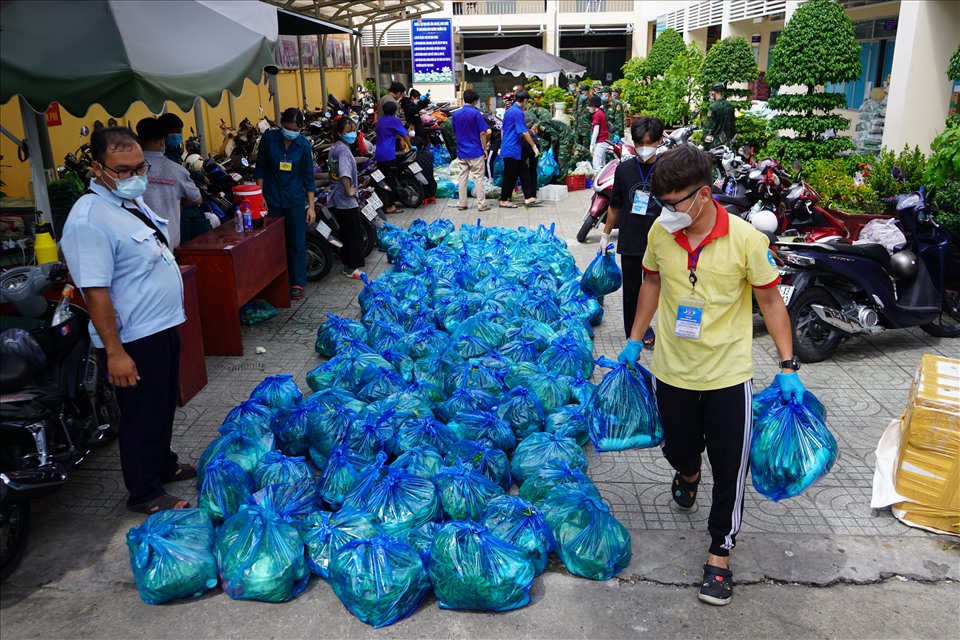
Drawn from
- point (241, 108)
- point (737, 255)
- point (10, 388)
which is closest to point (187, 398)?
point (10, 388)

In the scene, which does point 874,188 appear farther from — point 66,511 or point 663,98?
point 663,98

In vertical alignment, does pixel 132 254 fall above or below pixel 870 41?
below

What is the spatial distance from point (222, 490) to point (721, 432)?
2273mm

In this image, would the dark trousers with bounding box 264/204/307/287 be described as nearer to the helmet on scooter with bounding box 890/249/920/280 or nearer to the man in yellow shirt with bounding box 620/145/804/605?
the man in yellow shirt with bounding box 620/145/804/605

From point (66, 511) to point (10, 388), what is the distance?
826 mm

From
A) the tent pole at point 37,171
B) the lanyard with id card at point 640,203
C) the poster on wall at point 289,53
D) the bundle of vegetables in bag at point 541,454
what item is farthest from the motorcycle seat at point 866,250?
the poster on wall at point 289,53

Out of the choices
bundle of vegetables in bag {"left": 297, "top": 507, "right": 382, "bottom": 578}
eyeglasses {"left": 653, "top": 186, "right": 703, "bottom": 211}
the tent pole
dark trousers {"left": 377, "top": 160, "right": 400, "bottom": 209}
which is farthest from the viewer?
dark trousers {"left": 377, "top": 160, "right": 400, "bottom": 209}

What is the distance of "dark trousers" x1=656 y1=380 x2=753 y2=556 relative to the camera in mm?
3104

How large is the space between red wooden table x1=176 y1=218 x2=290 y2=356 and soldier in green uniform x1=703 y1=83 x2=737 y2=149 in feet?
31.8

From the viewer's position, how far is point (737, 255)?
9.78 feet

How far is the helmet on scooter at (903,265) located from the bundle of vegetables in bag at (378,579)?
14.9 ft

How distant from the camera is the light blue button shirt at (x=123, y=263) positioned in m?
3.30

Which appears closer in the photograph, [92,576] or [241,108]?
[92,576]

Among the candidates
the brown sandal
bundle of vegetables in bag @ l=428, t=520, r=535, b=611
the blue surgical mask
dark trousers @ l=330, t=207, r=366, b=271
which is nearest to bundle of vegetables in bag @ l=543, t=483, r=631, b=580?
bundle of vegetables in bag @ l=428, t=520, r=535, b=611
